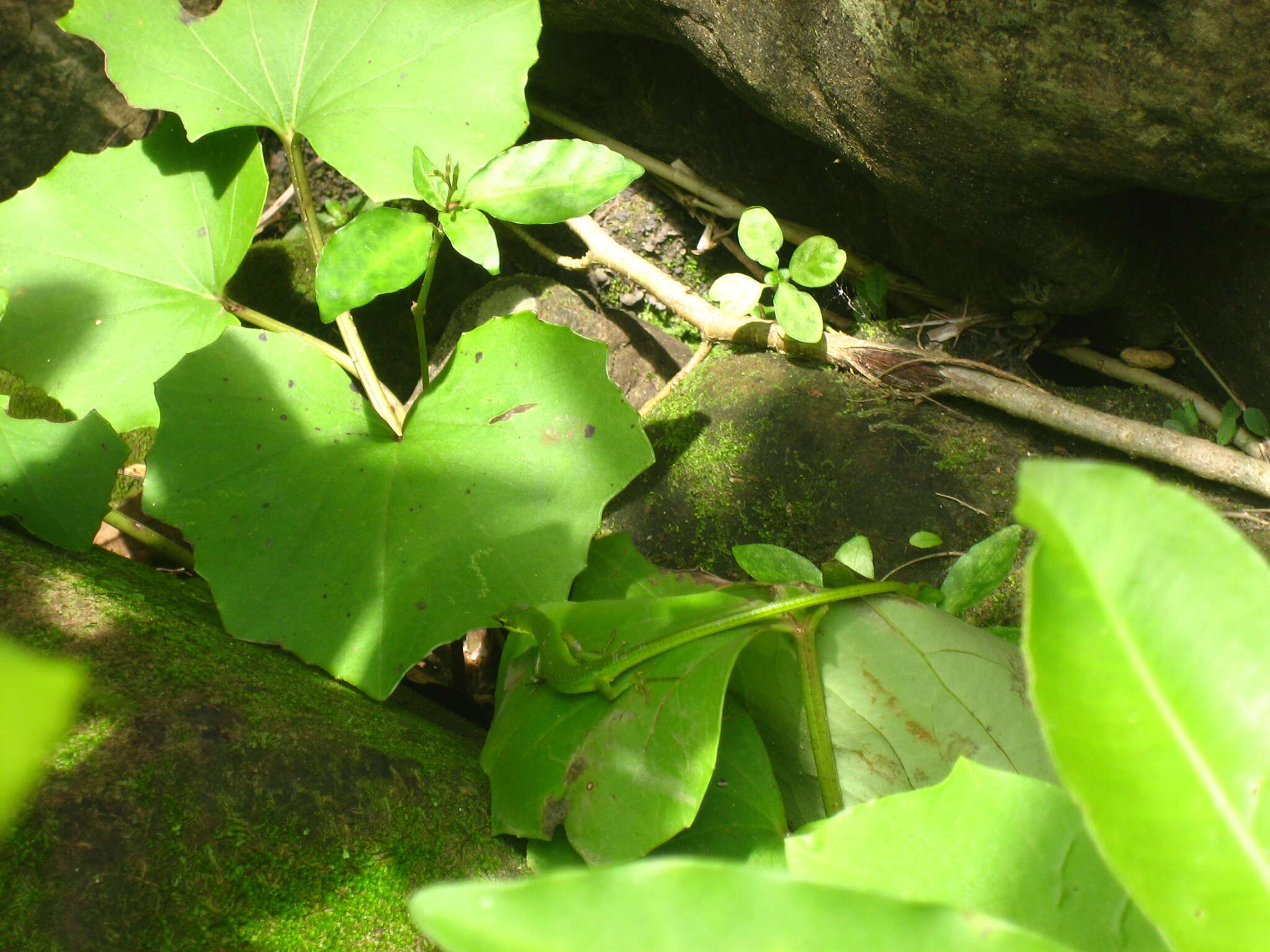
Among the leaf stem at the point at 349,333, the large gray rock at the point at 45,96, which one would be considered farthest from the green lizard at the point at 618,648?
the large gray rock at the point at 45,96

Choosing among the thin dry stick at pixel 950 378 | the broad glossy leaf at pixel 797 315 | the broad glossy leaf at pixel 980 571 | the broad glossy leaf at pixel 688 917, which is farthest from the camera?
the broad glossy leaf at pixel 797 315

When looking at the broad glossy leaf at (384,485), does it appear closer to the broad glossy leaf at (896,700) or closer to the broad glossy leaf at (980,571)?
the broad glossy leaf at (896,700)

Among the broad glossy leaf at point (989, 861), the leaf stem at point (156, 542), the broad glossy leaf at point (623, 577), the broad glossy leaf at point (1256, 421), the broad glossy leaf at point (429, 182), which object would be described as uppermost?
the broad glossy leaf at point (429, 182)

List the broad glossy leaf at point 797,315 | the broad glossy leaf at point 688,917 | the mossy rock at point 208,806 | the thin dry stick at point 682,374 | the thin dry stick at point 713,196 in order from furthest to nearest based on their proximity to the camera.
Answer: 1. the thin dry stick at point 713,196
2. the thin dry stick at point 682,374
3. the broad glossy leaf at point 797,315
4. the mossy rock at point 208,806
5. the broad glossy leaf at point 688,917

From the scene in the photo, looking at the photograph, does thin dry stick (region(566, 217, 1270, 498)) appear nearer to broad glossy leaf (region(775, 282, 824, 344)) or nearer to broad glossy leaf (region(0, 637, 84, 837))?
broad glossy leaf (region(775, 282, 824, 344))

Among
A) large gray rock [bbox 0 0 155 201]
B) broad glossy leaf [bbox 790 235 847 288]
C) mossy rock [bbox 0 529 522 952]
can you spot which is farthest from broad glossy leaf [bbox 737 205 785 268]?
large gray rock [bbox 0 0 155 201]

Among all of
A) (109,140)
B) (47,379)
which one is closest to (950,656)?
(47,379)

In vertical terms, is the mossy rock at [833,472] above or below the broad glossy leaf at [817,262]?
below
